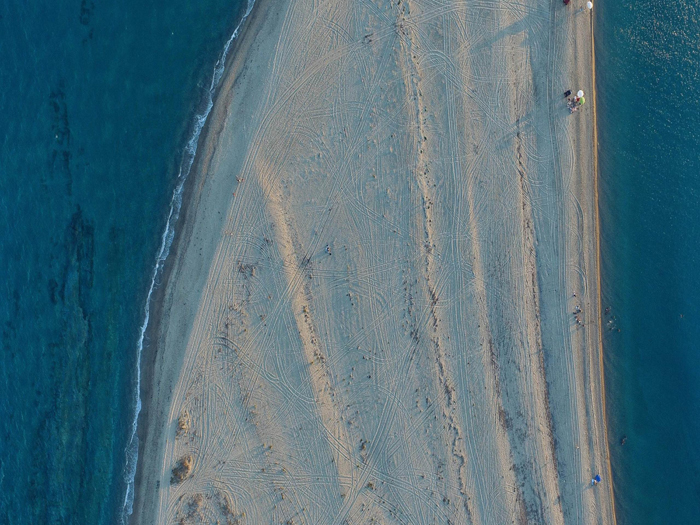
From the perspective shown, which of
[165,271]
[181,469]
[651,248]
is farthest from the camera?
[651,248]

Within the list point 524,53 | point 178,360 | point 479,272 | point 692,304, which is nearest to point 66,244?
point 178,360

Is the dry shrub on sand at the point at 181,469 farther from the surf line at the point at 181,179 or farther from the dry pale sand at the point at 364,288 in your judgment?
the surf line at the point at 181,179

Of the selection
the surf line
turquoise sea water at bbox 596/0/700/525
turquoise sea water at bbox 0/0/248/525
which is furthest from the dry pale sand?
turquoise sea water at bbox 596/0/700/525

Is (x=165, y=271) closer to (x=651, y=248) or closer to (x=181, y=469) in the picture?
(x=181, y=469)

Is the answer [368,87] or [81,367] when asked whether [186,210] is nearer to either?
[81,367]

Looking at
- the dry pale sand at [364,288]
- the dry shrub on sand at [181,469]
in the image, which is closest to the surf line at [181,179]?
the dry pale sand at [364,288]

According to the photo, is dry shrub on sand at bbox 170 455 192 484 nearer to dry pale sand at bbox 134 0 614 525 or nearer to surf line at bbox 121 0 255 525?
dry pale sand at bbox 134 0 614 525

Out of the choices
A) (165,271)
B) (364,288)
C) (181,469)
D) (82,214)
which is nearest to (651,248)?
(364,288)
